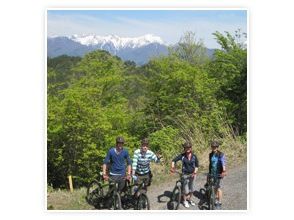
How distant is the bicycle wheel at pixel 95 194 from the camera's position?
32.7 ft

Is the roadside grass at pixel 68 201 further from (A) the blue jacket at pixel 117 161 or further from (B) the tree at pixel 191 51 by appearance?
(B) the tree at pixel 191 51

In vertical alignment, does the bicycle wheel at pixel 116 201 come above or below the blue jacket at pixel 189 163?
below

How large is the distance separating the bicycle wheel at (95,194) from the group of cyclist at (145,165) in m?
0.79

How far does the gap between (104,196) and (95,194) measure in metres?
0.47

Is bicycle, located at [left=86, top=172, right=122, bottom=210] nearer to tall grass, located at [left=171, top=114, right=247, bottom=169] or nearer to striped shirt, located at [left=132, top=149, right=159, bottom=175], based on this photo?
striped shirt, located at [left=132, top=149, right=159, bottom=175]

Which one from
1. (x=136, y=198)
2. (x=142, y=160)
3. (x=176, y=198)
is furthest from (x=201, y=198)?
(x=142, y=160)

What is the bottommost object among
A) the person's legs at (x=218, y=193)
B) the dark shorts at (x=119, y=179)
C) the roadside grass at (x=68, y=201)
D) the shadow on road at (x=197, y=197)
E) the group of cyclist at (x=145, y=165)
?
the roadside grass at (x=68, y=201)

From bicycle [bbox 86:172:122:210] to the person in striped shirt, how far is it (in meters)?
0.44

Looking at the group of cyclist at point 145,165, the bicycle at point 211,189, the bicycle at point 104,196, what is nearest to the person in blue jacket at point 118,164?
the group of cyclist at point 145,165

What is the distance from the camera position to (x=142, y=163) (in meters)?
9.41

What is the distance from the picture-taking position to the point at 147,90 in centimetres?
2291
